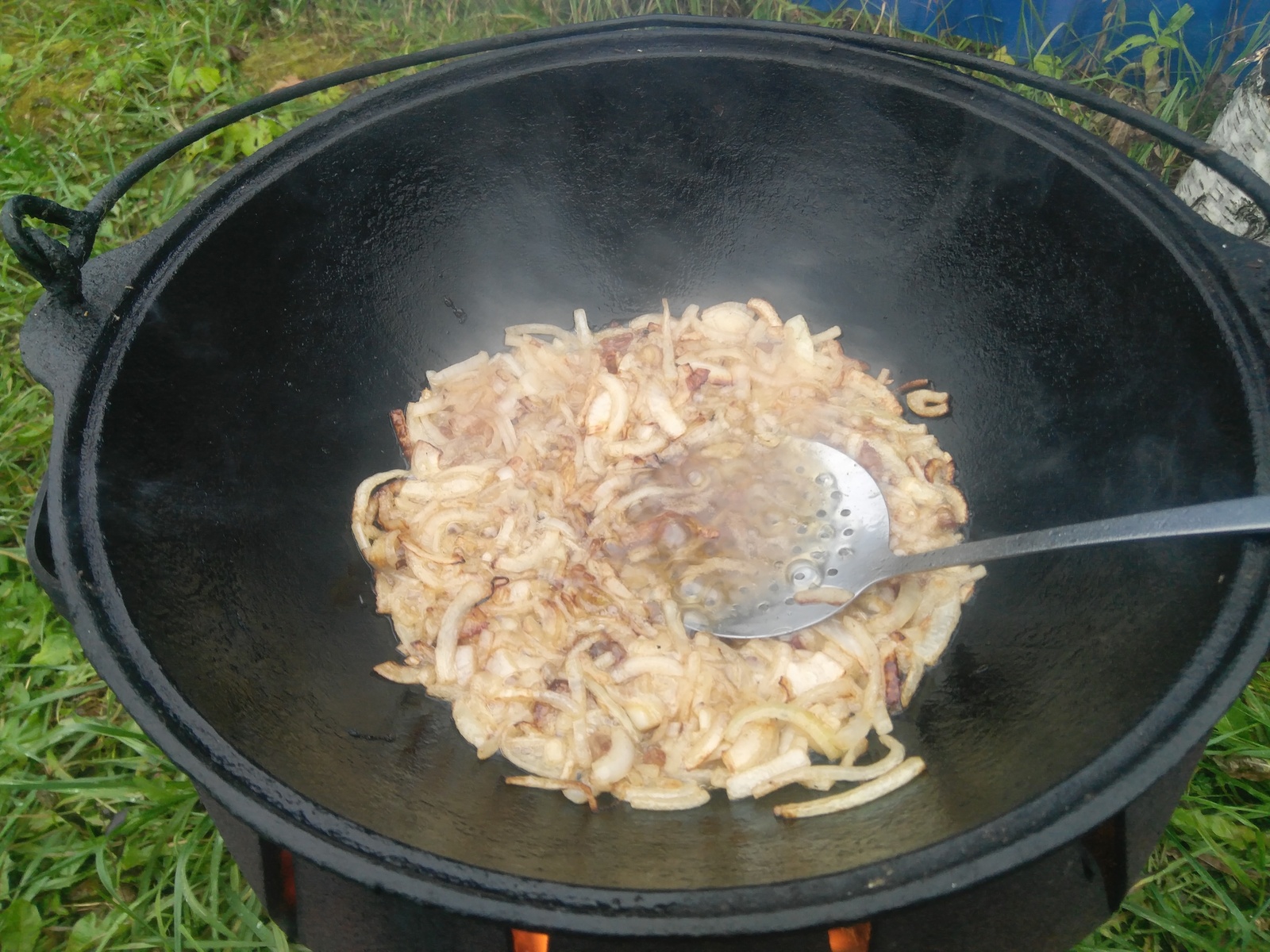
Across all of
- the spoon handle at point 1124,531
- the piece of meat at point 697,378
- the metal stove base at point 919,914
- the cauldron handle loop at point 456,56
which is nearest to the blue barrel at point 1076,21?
the cauldron handle loop at point 456,56

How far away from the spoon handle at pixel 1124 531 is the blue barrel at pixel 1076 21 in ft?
13.7

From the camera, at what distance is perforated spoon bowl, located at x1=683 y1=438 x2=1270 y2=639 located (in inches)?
101

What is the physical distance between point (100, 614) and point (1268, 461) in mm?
3144

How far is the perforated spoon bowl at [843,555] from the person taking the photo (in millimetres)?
2572

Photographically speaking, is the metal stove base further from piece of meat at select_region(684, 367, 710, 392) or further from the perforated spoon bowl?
piece of meat at select_region(684, 367, 710, 392)

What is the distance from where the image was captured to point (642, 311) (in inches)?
165

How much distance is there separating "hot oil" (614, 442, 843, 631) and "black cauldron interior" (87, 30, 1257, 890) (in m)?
0.65

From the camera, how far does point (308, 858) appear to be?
1856 mm

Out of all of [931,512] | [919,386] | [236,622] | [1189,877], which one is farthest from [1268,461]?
[236,622]

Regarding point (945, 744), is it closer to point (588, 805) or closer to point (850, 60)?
point (588, 805)

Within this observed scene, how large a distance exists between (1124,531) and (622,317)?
100 inches

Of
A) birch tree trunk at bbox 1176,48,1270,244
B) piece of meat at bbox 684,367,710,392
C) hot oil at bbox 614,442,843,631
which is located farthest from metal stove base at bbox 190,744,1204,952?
birch tree trunk at bbox 1176,48,1270,244

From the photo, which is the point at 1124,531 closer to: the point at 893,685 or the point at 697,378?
the point at 893,685

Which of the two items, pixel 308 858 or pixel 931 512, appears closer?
pixel 308 858
